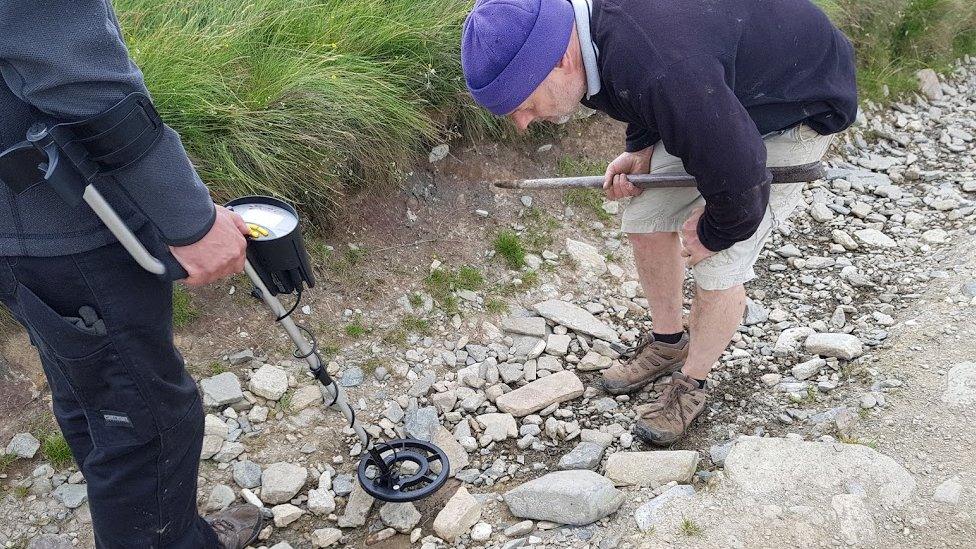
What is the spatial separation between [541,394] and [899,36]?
5534mm

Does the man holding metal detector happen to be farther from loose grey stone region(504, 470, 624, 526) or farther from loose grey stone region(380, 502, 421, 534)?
loose grey stone region(504, 470, 624, 526)

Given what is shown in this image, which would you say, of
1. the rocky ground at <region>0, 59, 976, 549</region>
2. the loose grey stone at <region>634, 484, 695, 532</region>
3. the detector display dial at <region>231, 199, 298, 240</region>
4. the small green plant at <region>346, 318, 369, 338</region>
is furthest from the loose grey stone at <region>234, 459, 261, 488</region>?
the loose grey stone at <region>634, 484, 695, 532</region>

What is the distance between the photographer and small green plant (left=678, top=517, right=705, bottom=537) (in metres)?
3.00

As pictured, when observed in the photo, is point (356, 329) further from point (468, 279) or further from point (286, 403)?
point (468, 279)

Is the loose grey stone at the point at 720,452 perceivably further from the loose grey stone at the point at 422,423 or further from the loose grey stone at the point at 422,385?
the loose grey stone at the point at 422,385

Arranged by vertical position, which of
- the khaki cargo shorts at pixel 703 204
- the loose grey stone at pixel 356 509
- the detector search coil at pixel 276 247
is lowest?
the loose grey stone at pixel 356 509

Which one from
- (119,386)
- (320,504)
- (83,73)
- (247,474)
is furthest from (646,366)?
(83,73)

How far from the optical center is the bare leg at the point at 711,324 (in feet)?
11.5

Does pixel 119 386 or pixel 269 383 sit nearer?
pixel 119 386

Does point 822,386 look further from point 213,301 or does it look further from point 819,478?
point 213,301

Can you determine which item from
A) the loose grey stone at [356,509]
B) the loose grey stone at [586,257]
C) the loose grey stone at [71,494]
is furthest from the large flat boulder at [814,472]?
the loose grey stone at [71,494]

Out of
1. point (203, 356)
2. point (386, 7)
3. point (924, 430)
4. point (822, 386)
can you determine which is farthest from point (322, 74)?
point (924, 430)

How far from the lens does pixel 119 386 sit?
8.06 feet

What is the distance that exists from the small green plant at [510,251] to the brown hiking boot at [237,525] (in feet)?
7.03
